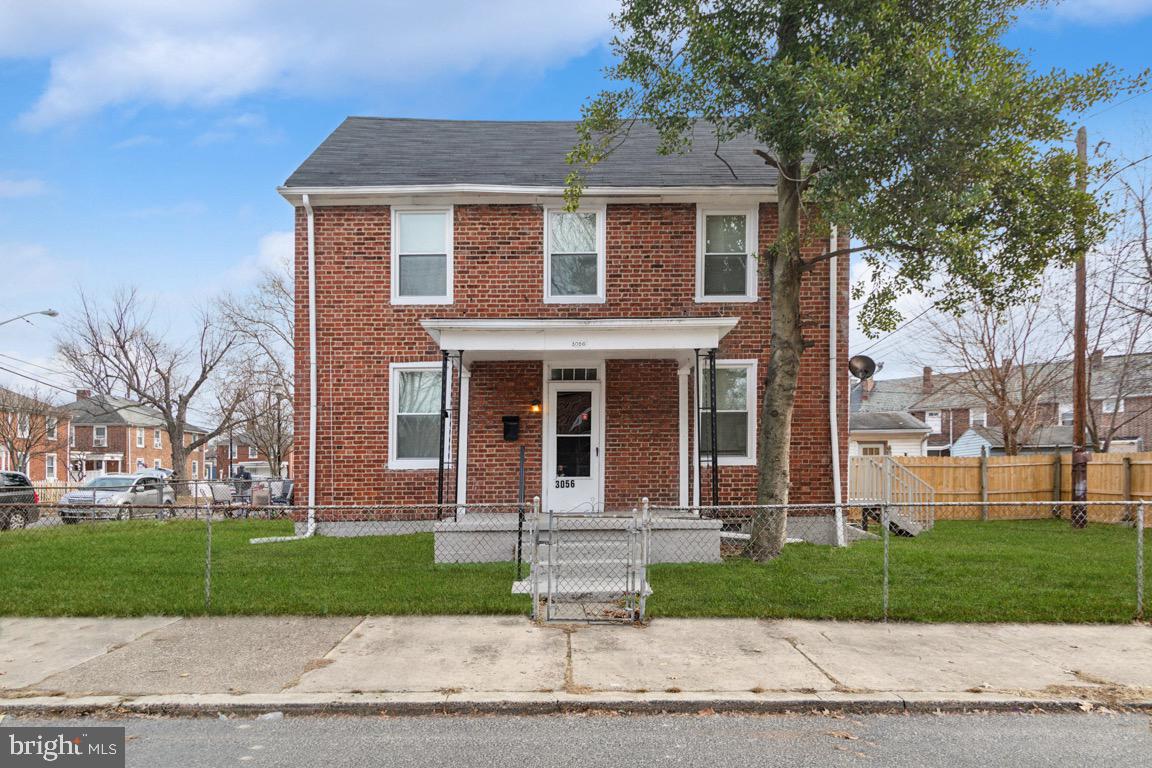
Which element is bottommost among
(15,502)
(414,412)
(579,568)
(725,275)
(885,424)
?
(15,502)

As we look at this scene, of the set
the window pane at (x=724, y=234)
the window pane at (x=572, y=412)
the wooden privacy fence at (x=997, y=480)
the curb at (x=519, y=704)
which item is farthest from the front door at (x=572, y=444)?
the wooden privacy fence at (x=997, y=480)

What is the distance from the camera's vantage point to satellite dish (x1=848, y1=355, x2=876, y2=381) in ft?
39.3

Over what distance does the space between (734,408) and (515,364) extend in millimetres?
3784

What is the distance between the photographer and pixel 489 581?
8.37 m

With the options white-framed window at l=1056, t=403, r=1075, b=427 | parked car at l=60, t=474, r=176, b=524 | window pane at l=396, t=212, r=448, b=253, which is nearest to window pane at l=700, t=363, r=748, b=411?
window pane at l=396, t=212, r=448, b=253

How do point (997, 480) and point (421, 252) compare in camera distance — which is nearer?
point (421, 252)

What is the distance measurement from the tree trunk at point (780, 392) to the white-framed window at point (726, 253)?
2.50 m

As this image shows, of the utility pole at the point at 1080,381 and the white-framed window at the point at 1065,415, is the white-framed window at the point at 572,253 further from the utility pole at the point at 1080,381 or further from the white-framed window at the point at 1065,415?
the white-framed window at the point at 1065,415

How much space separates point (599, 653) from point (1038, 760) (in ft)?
10.0

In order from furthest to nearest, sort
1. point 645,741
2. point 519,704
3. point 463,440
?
Answer: point 463,440 → point 519,704 → point 645,741

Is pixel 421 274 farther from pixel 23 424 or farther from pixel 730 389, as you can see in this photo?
pixel 23 424

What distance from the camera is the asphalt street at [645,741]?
4.16 metres

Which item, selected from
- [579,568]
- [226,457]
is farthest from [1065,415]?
[226,457]

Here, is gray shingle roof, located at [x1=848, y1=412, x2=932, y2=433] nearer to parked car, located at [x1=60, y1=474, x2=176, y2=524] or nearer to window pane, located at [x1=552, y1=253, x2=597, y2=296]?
window pane, located at [x1=552, y1=253, x2=597, y2=296]
